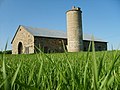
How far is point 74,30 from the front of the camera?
26.6m

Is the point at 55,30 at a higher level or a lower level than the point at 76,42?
higher

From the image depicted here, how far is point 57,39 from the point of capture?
26891 millimetres

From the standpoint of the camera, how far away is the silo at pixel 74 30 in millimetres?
26344

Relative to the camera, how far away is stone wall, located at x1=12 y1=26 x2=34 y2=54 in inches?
989

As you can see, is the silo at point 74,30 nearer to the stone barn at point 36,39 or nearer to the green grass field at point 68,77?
the stone barn at point 36,39

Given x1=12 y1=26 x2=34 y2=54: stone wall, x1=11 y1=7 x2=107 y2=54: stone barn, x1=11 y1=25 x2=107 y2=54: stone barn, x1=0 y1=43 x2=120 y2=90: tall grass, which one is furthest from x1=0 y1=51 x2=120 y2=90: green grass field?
x1=11 y1=7 x2=107 y2=54: stone barn

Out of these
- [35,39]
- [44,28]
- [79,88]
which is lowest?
[79,88]

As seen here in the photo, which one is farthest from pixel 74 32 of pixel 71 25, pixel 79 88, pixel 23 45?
pixel 79 88

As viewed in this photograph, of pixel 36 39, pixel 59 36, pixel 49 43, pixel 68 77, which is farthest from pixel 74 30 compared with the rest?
pixel 68 77

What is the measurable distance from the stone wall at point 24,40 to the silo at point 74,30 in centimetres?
468

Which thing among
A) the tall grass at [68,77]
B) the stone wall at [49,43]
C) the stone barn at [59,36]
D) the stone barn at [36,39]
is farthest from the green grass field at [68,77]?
the stone barn at [59,36]

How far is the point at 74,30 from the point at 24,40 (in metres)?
6.32

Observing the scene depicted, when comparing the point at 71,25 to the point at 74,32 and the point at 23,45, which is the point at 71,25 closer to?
the point at 74,32

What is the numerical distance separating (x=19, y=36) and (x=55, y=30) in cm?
504
